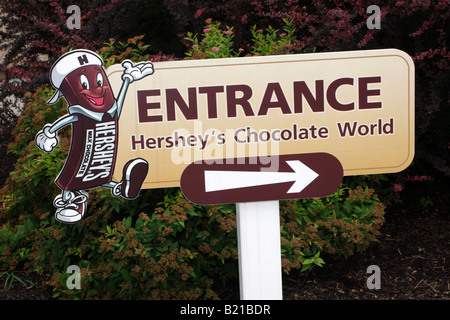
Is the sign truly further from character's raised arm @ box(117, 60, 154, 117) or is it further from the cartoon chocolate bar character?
character's raised arm @ box(117, 60, 154, 117)

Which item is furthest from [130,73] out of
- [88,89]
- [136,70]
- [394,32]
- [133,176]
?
[394,32]

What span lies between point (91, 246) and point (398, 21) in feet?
7.75

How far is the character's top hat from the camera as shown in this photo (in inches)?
73.4

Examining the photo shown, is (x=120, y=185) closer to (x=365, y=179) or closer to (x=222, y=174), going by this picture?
(x=222, y=174)

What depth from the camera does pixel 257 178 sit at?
6.18ft

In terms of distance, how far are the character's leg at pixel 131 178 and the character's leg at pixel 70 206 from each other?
0.12 meters

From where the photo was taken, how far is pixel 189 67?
1.90m

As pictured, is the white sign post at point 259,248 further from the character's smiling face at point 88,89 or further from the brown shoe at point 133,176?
the character's smiling face at point 88,89

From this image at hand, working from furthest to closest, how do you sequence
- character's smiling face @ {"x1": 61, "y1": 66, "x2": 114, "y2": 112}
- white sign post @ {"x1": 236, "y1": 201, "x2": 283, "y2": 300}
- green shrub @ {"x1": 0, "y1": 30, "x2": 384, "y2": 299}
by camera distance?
green shrub @ {"x1": 0, "y1": 30, "x2": 384, "y2": 299}
white sign post @ {"x1": 236, "y1": 201, "x2": 283, "y2": 300}
character's smiling face @ {"x1": 61, "y1": 66, "x2": 114, "y2": 112}

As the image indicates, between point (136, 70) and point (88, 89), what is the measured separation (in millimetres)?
188

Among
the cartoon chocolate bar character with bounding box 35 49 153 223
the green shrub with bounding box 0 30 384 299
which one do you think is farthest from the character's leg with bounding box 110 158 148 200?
the green shrub with bounding box 0 30 384 299

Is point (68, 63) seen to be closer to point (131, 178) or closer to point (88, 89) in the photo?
point (88, 89)

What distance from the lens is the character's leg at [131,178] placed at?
75.4 inches
